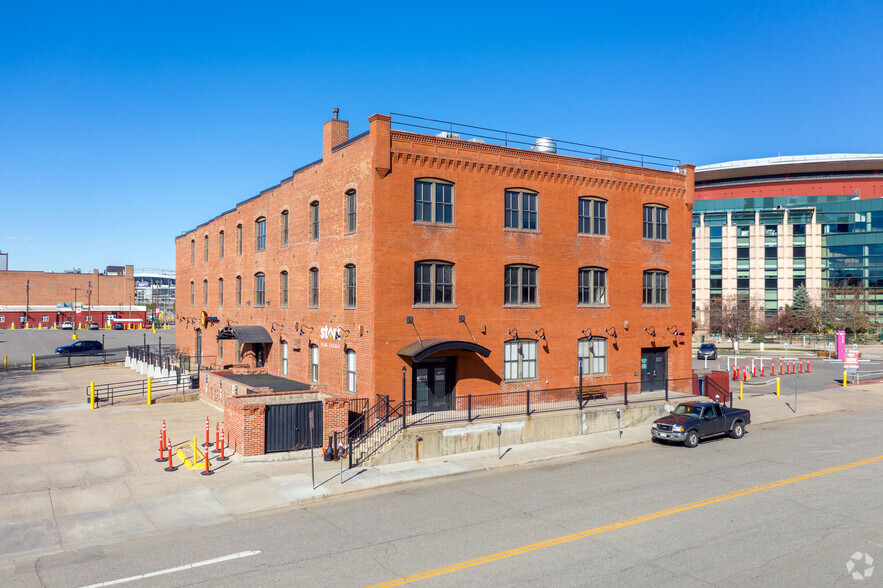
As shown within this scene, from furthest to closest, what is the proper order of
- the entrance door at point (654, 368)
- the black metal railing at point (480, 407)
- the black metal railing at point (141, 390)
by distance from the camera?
the black metal railing at point (141, 390) < the entrance door at point (654, 368) < the black metal railing at point (480, 407)

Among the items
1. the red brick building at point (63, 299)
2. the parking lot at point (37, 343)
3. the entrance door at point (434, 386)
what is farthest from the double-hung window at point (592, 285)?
the red brick building at point (63, 299)

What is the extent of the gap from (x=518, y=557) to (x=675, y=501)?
587cm

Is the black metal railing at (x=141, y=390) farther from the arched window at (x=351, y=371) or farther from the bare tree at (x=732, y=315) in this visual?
the bare tree at (x=732, y=315)

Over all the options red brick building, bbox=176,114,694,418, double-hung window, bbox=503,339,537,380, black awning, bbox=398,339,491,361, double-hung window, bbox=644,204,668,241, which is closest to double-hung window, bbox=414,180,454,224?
red brick building, bbox=176,114,694,418

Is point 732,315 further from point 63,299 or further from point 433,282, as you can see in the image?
point 63,299

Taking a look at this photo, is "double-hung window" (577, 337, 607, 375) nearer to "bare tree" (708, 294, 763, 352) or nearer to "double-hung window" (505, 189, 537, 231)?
"double-hung window" (505, 189, 537, 231)

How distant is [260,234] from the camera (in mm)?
37906

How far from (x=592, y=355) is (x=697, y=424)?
7554 mm

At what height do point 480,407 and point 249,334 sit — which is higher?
point 249,334

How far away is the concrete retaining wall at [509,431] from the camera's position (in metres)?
21.5

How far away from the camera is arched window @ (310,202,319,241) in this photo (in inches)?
1198

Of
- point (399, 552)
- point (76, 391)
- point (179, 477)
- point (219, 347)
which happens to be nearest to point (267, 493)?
point (179, 477)

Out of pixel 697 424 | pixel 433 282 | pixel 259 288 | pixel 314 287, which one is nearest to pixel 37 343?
pixel 259 288

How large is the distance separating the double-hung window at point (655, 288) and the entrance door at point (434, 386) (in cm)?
1252
